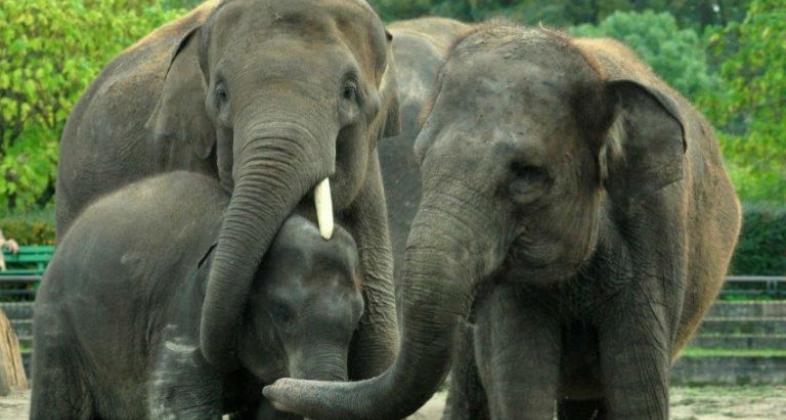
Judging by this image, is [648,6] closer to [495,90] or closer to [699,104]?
[699,104]

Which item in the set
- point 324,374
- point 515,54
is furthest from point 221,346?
point 515,54

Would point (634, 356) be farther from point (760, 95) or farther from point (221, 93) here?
point (760, 95)

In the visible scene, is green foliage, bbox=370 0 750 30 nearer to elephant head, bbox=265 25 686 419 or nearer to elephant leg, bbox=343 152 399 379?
elephant leg, bbox=343 152 399 379

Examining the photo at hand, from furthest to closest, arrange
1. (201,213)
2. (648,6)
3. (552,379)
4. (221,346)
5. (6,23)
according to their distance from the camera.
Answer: (648,6), (6,23), (201,213), (221,346), (552,379)

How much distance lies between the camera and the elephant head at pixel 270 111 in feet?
28.1

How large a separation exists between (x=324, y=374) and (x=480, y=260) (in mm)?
1515

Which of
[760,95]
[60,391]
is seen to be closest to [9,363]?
[60,391]

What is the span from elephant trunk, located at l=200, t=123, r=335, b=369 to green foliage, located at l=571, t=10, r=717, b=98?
1934 inches

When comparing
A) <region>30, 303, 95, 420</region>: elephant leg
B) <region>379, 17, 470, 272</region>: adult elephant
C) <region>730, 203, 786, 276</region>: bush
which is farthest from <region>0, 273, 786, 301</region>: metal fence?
<region>30, 303, 95, 420</region>: elephant leg

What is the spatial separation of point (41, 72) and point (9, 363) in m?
9.85

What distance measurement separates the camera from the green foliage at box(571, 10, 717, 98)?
5884cm

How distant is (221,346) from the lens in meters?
8.51

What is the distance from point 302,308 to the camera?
27.9 feet

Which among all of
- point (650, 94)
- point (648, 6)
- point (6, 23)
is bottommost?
point (648, 6)
